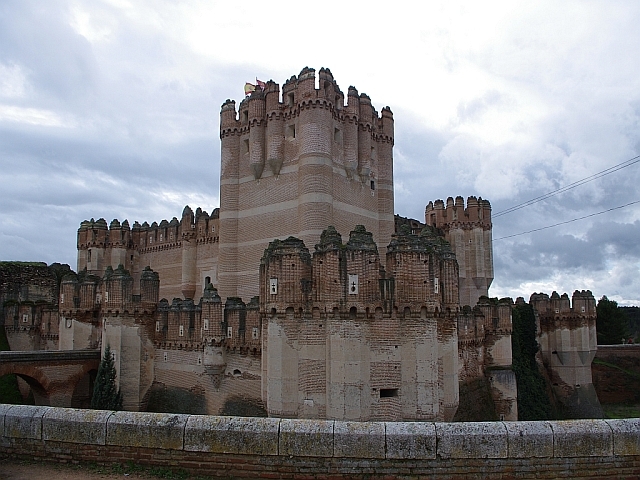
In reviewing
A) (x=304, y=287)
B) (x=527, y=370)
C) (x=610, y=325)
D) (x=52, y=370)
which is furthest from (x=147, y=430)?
(x=610, y=325)

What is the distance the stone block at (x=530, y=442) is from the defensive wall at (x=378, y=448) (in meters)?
0.01

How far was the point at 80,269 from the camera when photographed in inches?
1864

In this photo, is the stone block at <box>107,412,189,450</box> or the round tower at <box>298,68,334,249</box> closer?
the stone block at <box>107,412,189,450</box>

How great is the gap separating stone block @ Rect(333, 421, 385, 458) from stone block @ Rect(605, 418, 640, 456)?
11.0ft

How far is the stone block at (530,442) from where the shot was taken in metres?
8.05

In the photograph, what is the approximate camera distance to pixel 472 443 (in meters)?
8.11

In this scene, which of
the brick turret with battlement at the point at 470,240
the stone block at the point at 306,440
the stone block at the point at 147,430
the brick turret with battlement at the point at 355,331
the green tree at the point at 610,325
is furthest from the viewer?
the green tree at the point at 610,325

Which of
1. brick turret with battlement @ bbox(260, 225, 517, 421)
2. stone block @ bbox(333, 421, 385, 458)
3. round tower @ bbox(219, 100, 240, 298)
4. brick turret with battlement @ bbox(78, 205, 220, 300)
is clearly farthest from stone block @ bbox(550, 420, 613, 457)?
brick turret with battlement @ bbox(78, 205, 220, 300)

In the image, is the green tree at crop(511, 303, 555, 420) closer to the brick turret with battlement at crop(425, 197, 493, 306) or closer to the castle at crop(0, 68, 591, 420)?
the castle at crop(0, 68, 591, 420)

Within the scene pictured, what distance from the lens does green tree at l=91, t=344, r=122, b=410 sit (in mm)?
26312

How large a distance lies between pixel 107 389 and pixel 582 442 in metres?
23.3

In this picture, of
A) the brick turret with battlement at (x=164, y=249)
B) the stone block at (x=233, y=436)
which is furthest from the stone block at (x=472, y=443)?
the brick turret with battlement at (x=164, y=249)

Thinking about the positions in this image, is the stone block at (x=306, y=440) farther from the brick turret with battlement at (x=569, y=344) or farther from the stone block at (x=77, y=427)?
the brick turret with battlement at (x=569, y=344)

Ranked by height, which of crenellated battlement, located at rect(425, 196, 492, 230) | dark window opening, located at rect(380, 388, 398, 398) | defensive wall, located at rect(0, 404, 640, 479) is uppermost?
crenellated battlement, located at rect(425, 196, 492, 230)
